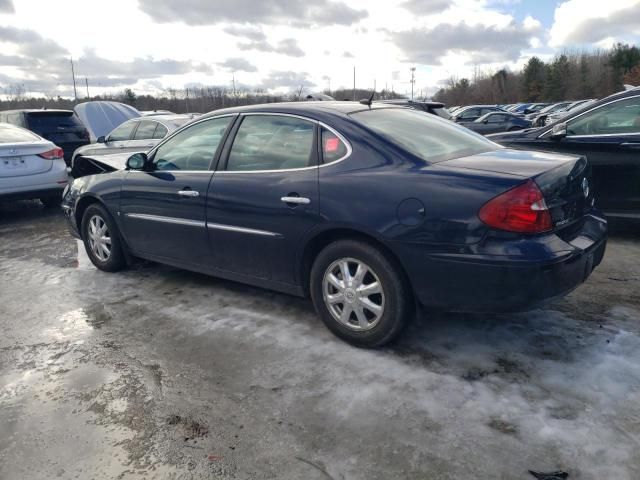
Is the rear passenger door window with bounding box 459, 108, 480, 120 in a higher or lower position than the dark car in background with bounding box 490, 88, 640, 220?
higher

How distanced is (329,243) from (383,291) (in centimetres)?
49

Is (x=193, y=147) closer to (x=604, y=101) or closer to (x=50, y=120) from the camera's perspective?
(x=604, y=101)

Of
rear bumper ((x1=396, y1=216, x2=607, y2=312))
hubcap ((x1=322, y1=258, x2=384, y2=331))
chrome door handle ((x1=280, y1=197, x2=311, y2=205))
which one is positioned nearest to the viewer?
rear bumper ((x1=396, y1=216, x2=607, y2=312))

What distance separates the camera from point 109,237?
202 inches

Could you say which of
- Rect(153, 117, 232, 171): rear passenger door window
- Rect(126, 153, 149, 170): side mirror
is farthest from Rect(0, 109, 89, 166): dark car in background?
Rect(153, 117, 232, 171): rear passenger door window

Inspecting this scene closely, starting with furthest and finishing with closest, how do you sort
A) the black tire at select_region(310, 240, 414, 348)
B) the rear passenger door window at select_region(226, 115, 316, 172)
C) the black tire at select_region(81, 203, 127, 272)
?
the black tire at select_region(81, 203, 127, 272) → the rear passenger door window at select_region(226, 115, 316, 172) → the black tire at select_region(310, 240, 414, 348)

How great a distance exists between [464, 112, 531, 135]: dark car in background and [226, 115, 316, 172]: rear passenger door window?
51.7ft


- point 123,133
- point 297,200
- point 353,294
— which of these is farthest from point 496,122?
point 353,294

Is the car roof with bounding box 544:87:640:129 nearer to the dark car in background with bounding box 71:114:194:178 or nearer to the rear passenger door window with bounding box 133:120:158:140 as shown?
the dark car in background with bounding box 71:114:194:178

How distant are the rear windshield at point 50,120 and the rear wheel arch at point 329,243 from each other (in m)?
9.56

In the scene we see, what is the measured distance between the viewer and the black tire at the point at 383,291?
3.16 meters

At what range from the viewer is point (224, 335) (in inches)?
146

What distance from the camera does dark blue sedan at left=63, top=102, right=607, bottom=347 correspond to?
9.43ft

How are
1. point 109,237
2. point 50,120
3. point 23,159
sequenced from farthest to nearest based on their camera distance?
point 50,120 → point 23,159 → point 109,237
